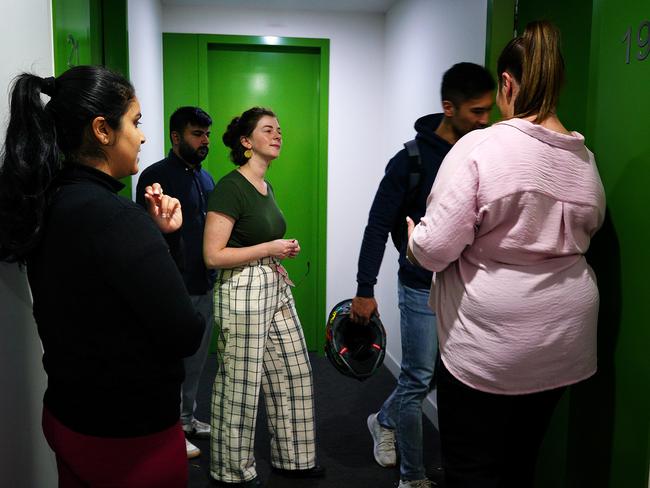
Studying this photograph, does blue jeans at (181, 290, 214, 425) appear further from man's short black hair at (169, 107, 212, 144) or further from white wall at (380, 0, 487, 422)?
white wall at (380, 0, 487, 422)

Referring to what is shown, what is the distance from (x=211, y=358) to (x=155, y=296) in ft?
11.5

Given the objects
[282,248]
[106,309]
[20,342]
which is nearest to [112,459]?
[106,309]

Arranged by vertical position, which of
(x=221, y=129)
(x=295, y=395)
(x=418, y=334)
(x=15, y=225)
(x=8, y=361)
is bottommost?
(x=295, y=395)

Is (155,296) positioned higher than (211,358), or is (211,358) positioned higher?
(155,296)

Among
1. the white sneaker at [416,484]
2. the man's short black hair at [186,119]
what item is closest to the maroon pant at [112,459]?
the white sneaker at [416,484]

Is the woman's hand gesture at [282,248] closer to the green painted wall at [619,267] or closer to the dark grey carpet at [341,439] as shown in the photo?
the dark grey carpet at [341,439]

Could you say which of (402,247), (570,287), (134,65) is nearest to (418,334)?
(402,247)

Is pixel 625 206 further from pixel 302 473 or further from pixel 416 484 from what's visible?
pixel 302 473

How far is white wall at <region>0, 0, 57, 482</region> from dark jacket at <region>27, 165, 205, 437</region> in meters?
0.22

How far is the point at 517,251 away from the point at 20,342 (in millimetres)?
1158

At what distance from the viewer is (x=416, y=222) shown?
225 cm

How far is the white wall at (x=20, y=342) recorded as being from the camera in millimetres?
1318

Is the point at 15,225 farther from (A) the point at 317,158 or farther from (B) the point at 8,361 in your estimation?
(A) the point at 317,158

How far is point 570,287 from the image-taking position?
4.28 ft
